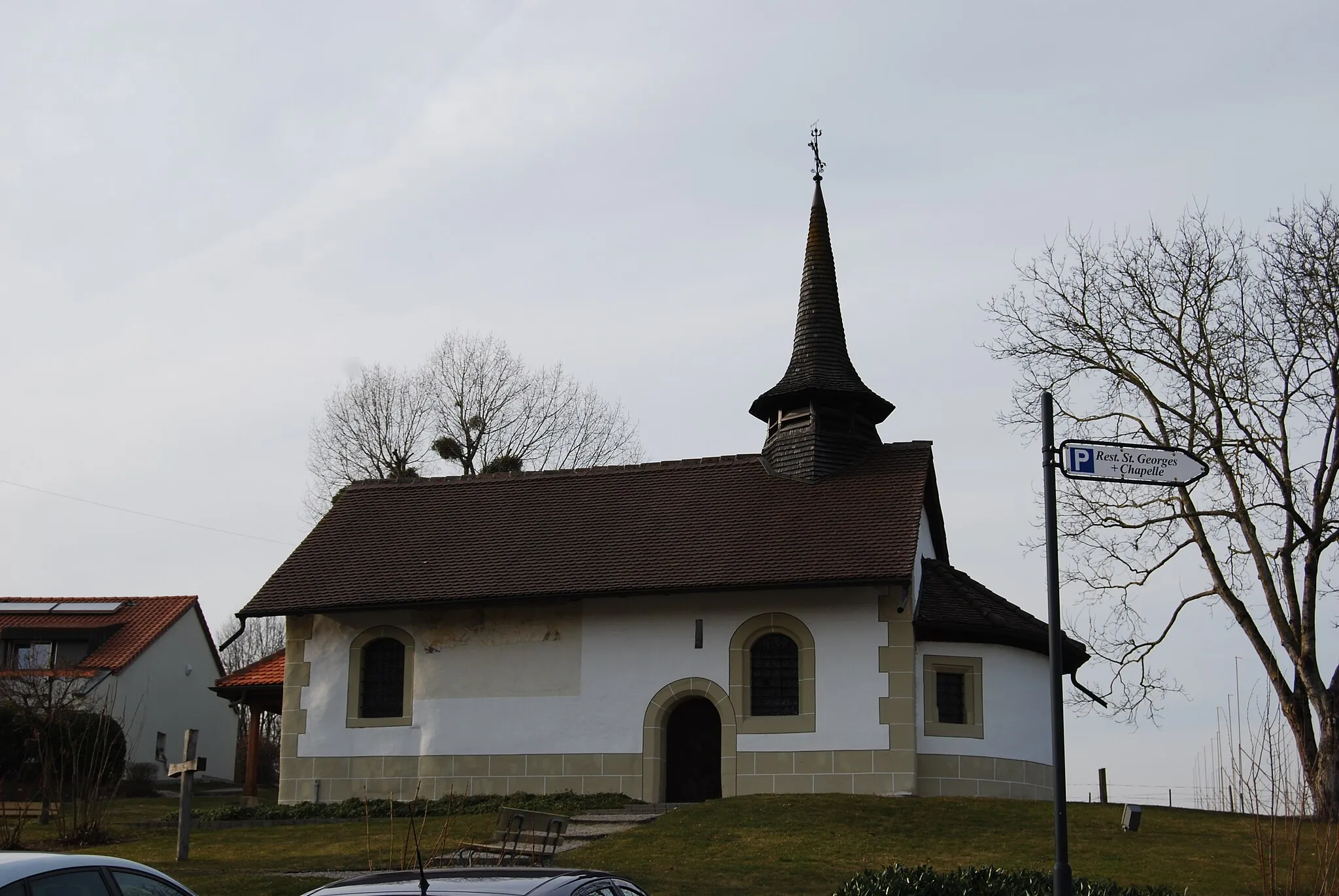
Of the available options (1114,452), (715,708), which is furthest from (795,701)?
(1114,452)

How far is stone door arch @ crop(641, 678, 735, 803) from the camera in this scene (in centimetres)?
2316

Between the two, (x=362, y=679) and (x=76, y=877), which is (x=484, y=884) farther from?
(x=362, y=679)

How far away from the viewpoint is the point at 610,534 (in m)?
25.9

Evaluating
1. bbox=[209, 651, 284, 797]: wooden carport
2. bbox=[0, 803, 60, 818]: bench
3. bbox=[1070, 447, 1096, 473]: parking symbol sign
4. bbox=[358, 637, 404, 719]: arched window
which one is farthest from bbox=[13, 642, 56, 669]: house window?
bbox=[1070, 447, 1096, 473]: parking symbol sign

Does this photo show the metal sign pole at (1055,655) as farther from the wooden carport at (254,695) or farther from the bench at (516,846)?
the wooden carport at (254,695)

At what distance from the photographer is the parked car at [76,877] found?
727 cm

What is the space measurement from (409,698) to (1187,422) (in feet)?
49.9

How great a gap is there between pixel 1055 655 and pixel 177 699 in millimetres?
35642

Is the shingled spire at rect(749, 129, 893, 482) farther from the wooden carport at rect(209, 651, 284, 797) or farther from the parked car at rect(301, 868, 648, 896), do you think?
the parked car at rect(301, 868, 648, 896)

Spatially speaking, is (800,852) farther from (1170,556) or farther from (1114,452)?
(1170,556)

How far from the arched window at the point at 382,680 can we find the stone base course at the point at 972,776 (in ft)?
31.5

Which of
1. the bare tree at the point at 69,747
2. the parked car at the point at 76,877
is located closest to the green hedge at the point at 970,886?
the parked car at the point at 76,877

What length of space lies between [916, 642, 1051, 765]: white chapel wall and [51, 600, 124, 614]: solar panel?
27121mm

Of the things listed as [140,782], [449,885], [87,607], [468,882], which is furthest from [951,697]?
[87,607]
